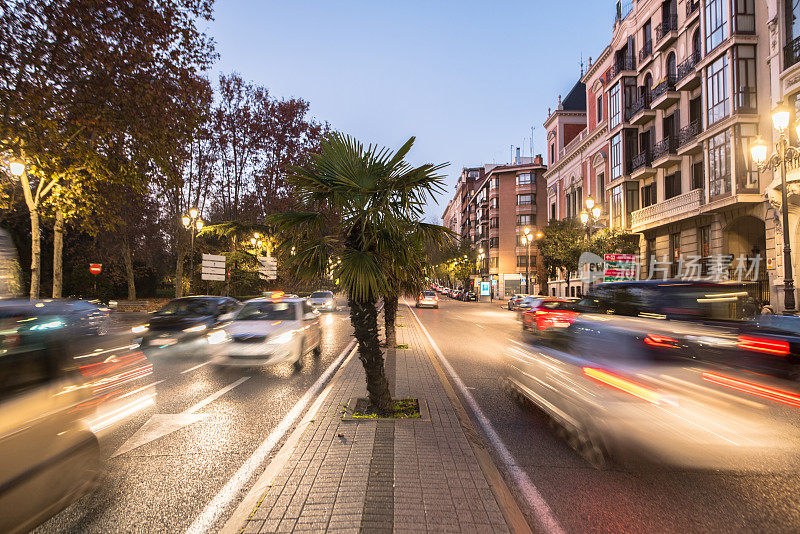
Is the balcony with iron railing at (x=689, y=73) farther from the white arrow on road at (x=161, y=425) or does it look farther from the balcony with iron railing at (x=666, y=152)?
the white arrow on road at (x=161, y=425)

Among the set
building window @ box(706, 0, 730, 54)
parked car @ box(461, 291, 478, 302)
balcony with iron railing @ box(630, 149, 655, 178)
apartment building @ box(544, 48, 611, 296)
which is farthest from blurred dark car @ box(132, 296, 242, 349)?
parked car @ box(461, 291, 478, 302)

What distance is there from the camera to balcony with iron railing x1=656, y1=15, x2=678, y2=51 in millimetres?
28197

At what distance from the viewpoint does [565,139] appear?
170 feet

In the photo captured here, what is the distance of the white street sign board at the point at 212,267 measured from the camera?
25469mm

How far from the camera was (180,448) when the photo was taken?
5148 millimetres

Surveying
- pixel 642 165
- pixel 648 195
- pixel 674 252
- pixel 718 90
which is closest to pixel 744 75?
pixel 718 90

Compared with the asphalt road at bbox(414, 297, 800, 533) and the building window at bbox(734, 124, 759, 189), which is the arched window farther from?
the asphalt road at bbox(414, 297, 800, 533)

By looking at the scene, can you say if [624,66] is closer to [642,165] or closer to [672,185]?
[642,165]

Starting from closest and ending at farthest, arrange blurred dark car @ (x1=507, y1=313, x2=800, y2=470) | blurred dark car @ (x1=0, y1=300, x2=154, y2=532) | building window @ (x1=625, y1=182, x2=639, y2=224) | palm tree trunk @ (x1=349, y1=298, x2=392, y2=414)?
blurred dark car @ (x1=0, y1=300, x2=154, y2=532)
blurred dark car @ (x1=507, y1=313, x2=800, y2=470)
palm tree trunk @ (x1=349, y1=298, x2=392, y2=414)
building window @ (x1=625, y1=182, x2=639, y2=224)

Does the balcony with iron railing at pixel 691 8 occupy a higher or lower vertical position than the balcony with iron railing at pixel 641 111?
higher

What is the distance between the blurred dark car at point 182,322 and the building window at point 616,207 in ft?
99.5

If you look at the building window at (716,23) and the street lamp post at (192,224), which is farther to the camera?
the street lamp post at (192,224)

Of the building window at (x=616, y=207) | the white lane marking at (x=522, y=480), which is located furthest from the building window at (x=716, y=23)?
the white lane marking at (x=522, y=480)

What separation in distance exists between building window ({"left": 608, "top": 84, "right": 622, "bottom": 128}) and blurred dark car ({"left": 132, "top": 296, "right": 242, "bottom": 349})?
107ft
